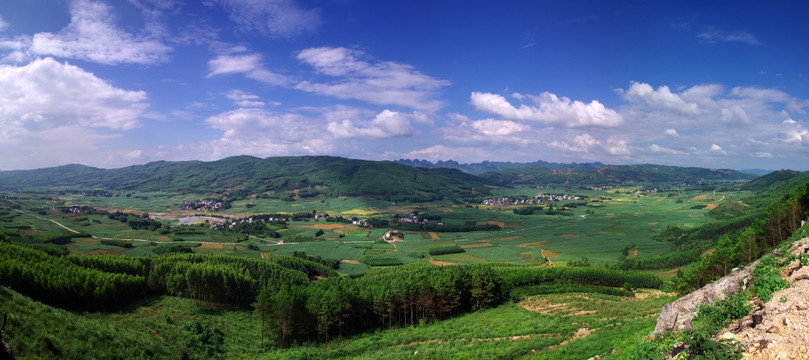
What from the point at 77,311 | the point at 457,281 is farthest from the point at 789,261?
the point at 77,311

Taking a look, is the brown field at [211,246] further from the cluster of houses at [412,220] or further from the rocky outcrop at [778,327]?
the rocky outcrop at [778,327]

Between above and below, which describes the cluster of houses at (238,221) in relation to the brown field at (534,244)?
above

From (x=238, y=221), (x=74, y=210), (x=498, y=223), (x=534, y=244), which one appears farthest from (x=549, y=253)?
(x=74, y=210)

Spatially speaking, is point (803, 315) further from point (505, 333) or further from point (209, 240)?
point (209, 240)

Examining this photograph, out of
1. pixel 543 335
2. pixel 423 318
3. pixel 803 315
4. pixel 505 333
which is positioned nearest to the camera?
pixel 803 315

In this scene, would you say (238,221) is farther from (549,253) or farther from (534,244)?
(549,253)

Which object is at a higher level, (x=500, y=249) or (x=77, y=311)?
(x=77, y=311)

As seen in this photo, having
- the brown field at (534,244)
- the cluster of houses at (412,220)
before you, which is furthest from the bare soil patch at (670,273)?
the cluster of houses at (412,220)

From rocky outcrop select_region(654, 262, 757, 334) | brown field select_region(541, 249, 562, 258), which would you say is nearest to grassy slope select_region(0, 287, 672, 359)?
rocky outcrop select_region(654, 262, 757, 334)

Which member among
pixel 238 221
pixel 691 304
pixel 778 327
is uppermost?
pixel 778 327

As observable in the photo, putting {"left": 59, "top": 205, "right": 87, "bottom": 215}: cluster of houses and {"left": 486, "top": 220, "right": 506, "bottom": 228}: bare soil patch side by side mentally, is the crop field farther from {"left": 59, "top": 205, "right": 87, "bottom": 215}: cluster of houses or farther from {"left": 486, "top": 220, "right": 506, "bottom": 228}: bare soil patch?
{"left": 59, "top": 205, "right": 87, "bottom": 215}: cluster of houses

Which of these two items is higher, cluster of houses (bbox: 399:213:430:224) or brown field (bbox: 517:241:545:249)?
cluster of houses (bbox: 399:213:430:224)
